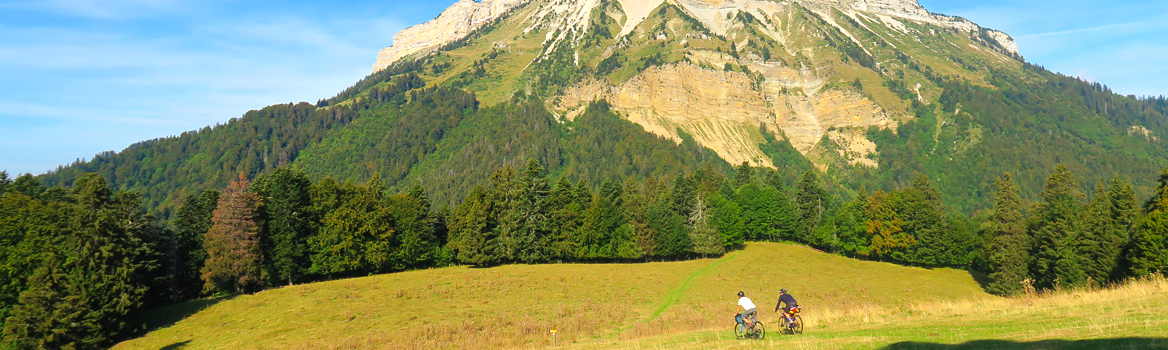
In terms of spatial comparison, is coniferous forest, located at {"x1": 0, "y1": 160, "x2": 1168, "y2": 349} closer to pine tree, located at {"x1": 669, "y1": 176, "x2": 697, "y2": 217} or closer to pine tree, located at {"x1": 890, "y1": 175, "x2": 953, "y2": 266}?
pine tree, located at {"x1": 890, "y1": 175, "x2": 953, "y2": 266}

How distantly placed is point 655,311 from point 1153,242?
37165 millimetres

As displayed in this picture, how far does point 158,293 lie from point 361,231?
19.1 meters

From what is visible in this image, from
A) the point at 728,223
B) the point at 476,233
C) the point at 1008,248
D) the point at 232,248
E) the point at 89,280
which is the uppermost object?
the point at 232,248

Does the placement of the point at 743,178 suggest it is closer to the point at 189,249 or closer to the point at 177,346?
the point at 189,249

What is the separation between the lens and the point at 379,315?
41750 mm

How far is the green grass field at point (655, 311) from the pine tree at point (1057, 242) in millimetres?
9360

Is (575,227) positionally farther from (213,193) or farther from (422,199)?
(213,193)

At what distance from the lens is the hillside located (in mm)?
34062

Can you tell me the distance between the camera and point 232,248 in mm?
52750

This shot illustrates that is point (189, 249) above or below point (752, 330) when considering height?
above

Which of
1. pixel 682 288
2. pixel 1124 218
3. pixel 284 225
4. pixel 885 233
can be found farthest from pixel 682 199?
pixel 284 225

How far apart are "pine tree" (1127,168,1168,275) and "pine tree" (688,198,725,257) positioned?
4442 cm

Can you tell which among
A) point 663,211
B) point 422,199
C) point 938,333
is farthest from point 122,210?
point 663,211

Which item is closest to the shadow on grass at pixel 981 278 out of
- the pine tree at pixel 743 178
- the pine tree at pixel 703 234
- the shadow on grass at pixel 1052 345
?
the pine tree at pixel 703 234
